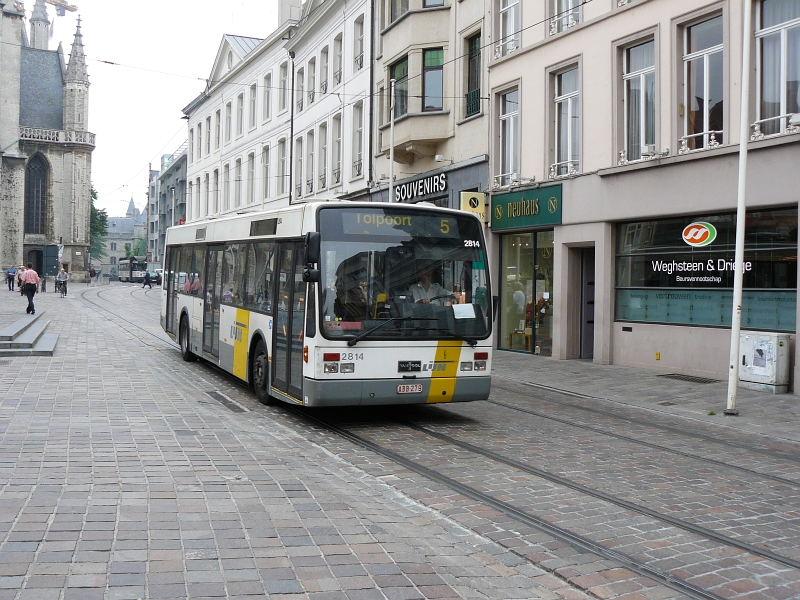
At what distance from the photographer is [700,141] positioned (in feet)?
53.6

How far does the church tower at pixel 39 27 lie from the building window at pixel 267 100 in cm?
8092

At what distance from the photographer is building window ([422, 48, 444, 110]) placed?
1007 inches

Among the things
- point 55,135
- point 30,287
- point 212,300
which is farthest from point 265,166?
point 55,135

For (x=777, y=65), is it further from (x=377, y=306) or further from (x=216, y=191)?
(x=216, y=191)

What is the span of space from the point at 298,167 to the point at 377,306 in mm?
28822

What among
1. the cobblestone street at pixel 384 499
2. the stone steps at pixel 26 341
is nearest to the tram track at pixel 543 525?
the cobblestone street at pixel 384 499

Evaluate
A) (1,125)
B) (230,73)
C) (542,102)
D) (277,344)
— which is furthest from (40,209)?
(277,344)

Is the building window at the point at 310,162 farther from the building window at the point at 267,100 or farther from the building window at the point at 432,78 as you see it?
the building window at the point at 432,78

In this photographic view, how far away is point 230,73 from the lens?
153 feet

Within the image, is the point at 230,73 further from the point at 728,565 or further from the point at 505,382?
the point at 728,565

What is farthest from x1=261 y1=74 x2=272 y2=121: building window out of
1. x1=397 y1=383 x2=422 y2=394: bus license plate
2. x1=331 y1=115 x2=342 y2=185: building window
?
x1=397 y1=383 x2=422 y2=394: bus license plate

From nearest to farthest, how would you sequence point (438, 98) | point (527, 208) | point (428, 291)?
point (428, 291), point (527, 208), point (438, 98)

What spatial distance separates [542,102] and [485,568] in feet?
56.4

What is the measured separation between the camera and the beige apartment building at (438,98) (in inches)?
933
